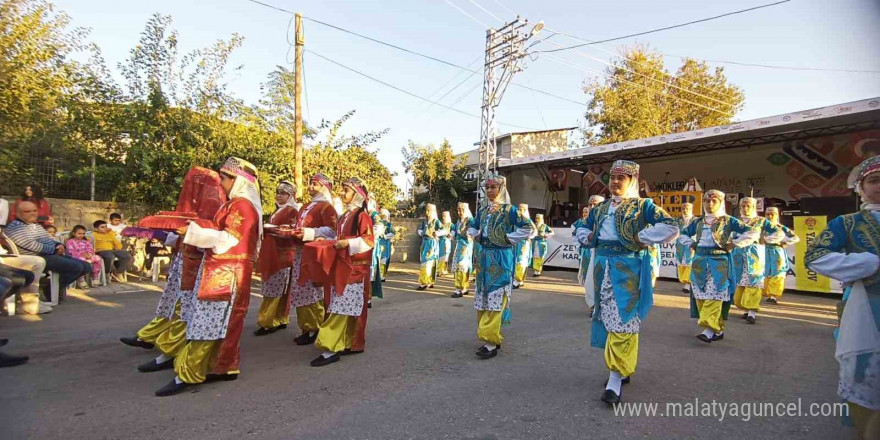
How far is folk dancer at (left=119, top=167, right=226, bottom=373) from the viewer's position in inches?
156

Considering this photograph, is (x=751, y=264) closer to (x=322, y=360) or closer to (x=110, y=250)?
(x=322, y=360)

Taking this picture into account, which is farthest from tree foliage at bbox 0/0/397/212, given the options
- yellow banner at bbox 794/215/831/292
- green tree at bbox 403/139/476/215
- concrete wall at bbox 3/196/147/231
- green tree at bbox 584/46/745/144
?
green tree at bbox 584/46/745/144

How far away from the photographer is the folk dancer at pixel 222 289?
3498 millimetres

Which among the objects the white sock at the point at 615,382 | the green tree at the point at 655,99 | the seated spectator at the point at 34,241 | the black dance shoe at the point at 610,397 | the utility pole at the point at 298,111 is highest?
the green tree at the point at 655,99

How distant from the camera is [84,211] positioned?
9453mm

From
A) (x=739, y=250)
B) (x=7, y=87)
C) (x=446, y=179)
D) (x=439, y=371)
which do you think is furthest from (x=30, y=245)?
(x=446, y=179)

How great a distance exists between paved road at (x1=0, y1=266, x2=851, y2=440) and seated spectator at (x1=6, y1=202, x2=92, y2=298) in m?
0.89

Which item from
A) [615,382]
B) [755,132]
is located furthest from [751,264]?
[755,132]

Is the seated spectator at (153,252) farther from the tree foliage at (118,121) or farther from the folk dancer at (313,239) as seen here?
the folk dancer at (313,239)

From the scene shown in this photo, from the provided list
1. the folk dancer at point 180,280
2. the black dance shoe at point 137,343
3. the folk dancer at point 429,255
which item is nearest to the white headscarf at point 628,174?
the folk dancer at point 180,280

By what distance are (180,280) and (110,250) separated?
19.4 ft

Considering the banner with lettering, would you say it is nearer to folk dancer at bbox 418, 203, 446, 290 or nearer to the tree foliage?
folk dancer at bbox 418, 203, 446, 290

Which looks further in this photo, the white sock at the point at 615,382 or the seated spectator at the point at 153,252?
the seated spectator at the point at 153,252

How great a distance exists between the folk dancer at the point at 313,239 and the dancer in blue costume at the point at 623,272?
2723mm
